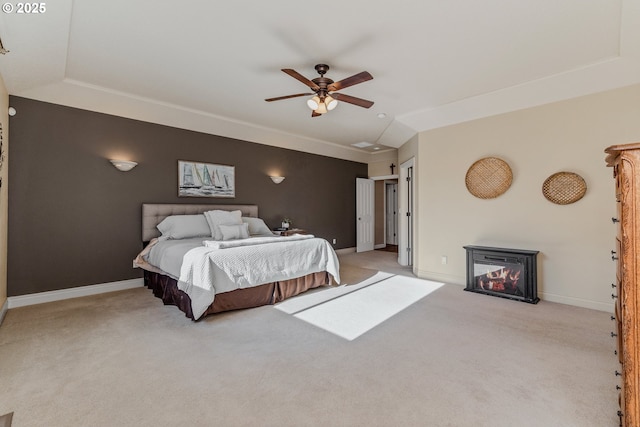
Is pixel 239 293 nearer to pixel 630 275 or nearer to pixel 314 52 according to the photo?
pixel 314 52

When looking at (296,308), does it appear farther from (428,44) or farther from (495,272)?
(428,44)

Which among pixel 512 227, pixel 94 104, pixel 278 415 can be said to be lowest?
pixel 278 415

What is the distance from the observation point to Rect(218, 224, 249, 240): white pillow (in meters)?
4.32

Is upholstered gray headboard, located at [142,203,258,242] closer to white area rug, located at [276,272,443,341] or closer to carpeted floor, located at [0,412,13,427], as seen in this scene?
white area rug, located at [276,272,443,341]

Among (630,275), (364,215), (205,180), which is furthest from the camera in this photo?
(364,215)

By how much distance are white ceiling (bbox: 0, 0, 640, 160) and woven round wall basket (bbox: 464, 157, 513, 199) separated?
28.8 inches

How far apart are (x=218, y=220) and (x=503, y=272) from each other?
414cm

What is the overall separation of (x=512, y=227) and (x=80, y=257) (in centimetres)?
588

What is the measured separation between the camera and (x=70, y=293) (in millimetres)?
3844

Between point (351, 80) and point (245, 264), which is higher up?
point (351, 80)

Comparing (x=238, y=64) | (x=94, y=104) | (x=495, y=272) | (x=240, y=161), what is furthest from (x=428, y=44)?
(x=94, y=104)

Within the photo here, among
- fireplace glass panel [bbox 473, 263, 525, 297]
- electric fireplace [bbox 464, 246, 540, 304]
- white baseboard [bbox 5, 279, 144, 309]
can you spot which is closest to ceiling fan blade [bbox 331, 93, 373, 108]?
electric fireplace [bbox 464, 246, 540, 304]

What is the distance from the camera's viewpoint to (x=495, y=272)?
398 centimetres

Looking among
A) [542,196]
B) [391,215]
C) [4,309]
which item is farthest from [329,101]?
[391,215]
